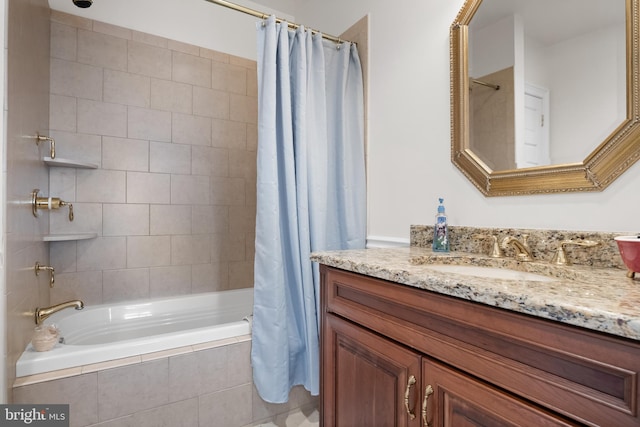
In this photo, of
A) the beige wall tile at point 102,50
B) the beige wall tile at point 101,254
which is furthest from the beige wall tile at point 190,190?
the beige wall tile at point 102,50

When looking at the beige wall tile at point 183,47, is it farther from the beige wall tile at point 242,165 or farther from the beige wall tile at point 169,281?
the beige wall tile at point 169,281

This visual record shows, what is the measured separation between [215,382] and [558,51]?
1.86 m

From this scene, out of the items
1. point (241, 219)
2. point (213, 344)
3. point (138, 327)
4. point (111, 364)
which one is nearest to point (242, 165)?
point (241, 219)

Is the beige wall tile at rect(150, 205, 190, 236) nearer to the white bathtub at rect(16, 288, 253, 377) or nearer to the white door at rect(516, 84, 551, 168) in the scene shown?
the white bathtub at rect(16, 288, 253, 377)

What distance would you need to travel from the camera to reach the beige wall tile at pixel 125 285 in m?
2.13

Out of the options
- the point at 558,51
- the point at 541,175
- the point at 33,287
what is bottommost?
the point at 33,287

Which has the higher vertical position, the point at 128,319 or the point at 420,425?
the point at 420,425

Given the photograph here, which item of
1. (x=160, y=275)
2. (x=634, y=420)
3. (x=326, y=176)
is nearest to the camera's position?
(x=634, y=420)

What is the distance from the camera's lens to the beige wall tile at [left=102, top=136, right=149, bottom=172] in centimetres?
213

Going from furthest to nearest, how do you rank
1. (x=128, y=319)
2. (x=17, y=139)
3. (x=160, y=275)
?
(x=160, y=275) → (x=128, y=319) → (x=17, y=139)

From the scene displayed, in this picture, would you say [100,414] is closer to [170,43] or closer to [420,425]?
[420,425]

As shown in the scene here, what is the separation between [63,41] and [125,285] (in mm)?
1530

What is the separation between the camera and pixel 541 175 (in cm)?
113

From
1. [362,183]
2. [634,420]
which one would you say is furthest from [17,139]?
[634,420]
